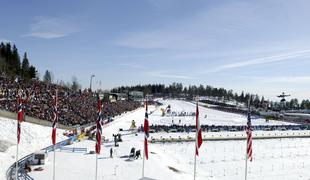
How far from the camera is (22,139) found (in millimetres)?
30234


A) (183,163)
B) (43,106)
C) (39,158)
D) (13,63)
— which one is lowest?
(183,163)

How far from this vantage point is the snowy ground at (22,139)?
2358 centimetres

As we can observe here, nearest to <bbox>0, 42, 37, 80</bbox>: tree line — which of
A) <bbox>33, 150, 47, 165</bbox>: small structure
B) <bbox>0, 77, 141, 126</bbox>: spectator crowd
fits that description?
<bbox>0, 77, 141, 126</bbox>: spectator crowd

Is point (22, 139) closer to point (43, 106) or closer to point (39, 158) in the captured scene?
point (39, 158)

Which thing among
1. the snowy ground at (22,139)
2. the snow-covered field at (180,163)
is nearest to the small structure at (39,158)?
the snow-covered field at (180,163)

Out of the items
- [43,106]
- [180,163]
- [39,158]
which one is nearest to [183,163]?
[180,163]

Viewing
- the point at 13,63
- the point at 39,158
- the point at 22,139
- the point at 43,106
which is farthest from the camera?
the point at 13,63

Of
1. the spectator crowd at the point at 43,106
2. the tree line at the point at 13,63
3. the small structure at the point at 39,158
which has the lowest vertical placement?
the small structure at the point at 39,158

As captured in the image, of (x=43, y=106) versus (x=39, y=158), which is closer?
(x=39, y=158)

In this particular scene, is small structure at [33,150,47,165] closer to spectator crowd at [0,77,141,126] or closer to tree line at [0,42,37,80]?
spectator crowd at [0,77,141,126]

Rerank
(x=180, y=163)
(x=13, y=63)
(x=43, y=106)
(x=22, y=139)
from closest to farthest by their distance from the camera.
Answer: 1. (x=180, y=163)
2. (x=22, y=139)
3. (x=43, y=106)
4. (x=13, y=63)

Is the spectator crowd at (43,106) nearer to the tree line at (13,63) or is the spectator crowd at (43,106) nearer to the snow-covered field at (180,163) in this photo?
the snow-covered field at (180,163)

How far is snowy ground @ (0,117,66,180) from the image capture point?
23575 millimetres

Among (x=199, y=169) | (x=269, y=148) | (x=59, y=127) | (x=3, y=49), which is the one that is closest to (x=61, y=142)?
(x=59, y=127)
